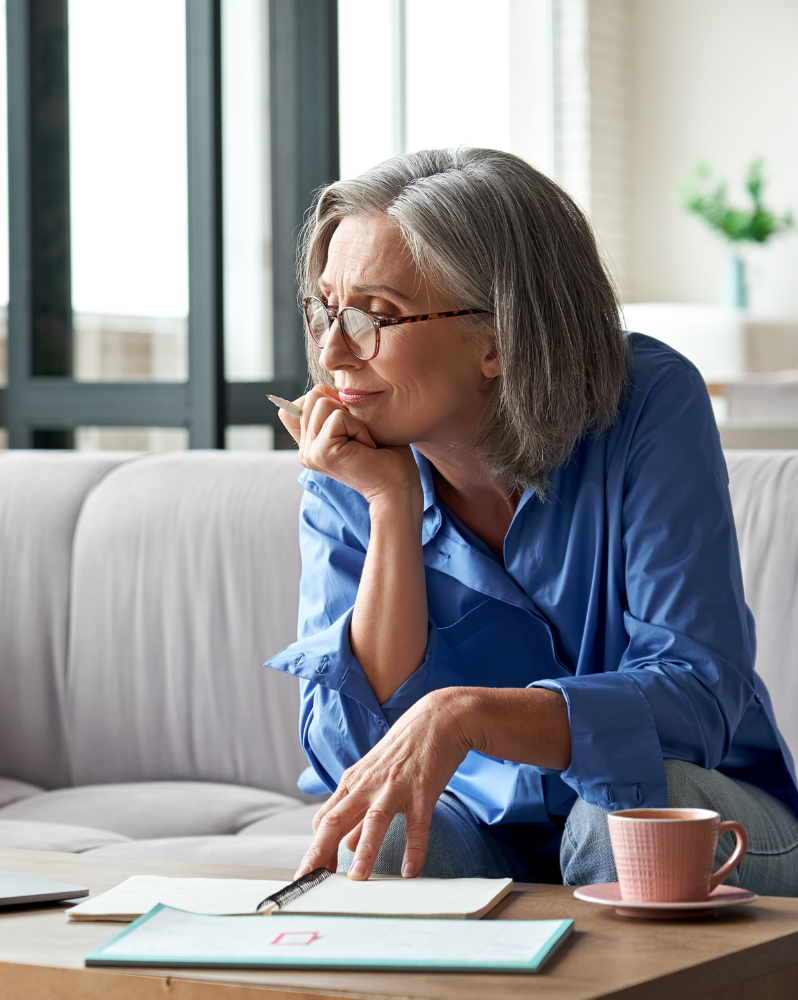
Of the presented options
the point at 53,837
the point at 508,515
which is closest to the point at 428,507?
the point at 508,515

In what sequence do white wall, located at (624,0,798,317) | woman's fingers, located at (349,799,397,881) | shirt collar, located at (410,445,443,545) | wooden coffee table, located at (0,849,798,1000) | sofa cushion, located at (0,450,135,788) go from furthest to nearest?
white wall, located at (624,0,798,317) → sofa cushion, located at (0,450,135,788) → shirt collar, located at (410,445,443,545) → woman's fingers, located at (349,799,397,881) → wooden coffee table, located at (0,849,798,1000)

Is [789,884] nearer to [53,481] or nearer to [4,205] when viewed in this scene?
[53,481]

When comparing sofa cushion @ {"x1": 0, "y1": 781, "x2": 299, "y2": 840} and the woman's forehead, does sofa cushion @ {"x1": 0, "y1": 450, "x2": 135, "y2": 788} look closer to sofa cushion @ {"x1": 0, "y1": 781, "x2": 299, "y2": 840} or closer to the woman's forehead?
sofa cushion @ {"x1": 0, "y1": 781, "x2": 299, "y2": 840}

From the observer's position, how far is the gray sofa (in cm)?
216

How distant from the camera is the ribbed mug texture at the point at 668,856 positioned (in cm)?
90

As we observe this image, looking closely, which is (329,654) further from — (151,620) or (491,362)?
(151,620)

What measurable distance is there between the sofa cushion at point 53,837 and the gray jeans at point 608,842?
68 cm

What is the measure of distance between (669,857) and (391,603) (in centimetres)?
47

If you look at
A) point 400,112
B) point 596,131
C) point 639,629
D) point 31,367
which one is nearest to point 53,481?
point 31,367

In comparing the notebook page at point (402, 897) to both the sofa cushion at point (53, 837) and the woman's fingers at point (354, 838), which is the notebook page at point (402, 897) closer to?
the woman's fingers at point (354, 838)

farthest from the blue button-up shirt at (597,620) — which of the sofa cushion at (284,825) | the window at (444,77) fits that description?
the window at (444,77)

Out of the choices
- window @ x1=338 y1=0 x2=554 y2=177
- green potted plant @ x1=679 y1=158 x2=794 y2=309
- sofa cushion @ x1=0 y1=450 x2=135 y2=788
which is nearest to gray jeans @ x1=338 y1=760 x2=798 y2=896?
sofa cushion @ x1=0 y1=450 x2=135 y2=788

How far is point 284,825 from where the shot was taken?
190 centimetres

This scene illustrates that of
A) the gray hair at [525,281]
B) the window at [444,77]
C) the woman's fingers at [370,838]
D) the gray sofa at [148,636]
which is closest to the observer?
the woman's fingers at [370,838]
